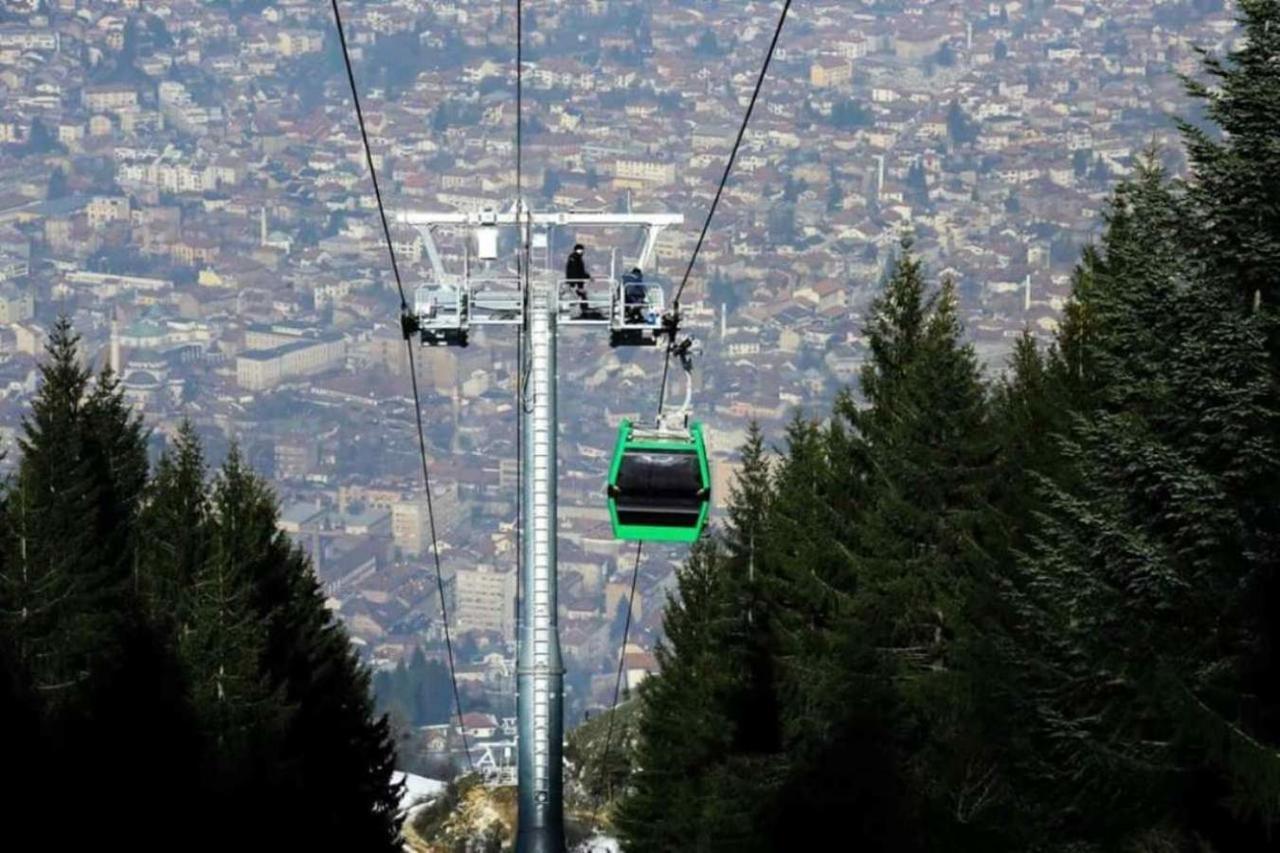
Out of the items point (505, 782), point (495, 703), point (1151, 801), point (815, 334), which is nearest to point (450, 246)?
point (815, 334)

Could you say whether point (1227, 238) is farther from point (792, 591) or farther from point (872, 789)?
point (792, 591)

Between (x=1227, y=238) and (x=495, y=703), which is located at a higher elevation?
(x=1227, y=238)

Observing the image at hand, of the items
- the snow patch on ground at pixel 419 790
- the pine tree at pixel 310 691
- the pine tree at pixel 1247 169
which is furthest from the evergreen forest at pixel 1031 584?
the snow patch on ground at pixel 419 790

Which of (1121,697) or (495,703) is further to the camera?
(495,703)

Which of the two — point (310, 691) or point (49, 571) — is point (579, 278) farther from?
point (310, 691)

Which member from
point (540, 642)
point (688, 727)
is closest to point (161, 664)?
point (688, 727)

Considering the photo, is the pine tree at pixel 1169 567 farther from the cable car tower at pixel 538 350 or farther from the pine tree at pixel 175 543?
the pine tree at pixel 175 543
